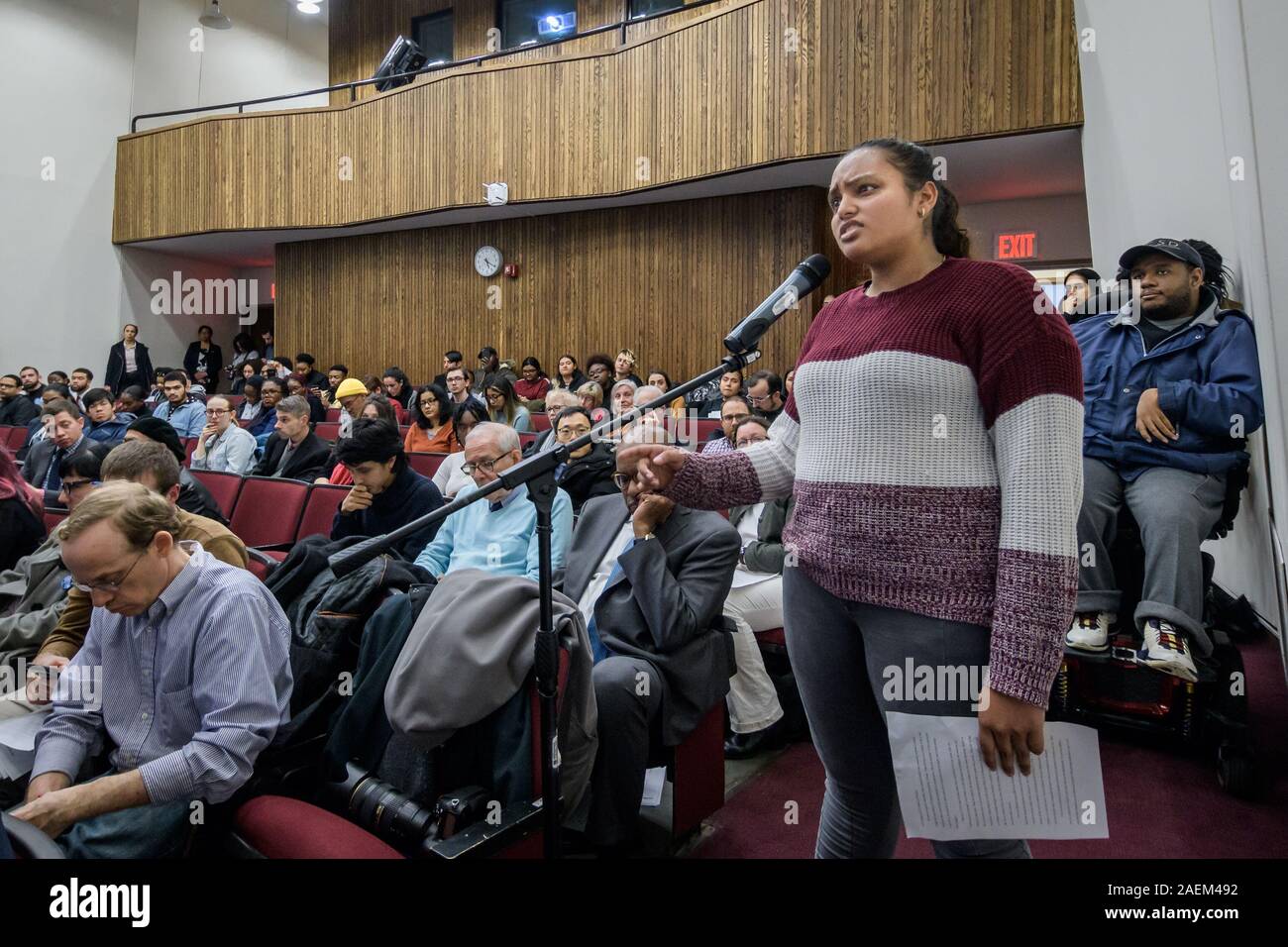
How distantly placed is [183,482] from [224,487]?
0.90 metres

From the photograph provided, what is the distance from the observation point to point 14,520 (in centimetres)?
266

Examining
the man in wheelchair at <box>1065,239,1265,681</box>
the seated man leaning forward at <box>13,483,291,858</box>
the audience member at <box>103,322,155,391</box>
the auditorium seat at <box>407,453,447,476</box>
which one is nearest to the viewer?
the seated man leaning forward at <box>13,483,291,858</box>

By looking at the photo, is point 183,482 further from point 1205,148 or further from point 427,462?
point 1205,148

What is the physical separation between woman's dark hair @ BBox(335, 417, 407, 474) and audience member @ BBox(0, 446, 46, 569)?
105 centimetres

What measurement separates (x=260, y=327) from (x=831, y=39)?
911 cm

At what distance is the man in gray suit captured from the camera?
175 centimetres

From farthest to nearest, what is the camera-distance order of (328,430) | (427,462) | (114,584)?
(328,430), (427,462), (114,584)

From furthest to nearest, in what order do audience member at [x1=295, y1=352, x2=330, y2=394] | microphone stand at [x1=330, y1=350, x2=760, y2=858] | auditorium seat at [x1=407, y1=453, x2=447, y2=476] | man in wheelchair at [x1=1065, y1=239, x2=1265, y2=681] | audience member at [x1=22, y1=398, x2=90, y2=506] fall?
audience member at [x1=295, y1=352, x2=330, y2=394]
auditorium seat at [x1=407, y1=453, x2=447, y2=476]
audience member at [x1=22, y1=398, x2=90, y2=506]
man in wheelchair at [x1=1065, y1=239, x2=1265, y2=681]
microphone stand at [x1=330, y1=350, x2=760, y2=858]

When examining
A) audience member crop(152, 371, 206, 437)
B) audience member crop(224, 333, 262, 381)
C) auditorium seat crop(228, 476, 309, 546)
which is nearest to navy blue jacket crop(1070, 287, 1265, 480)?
auditorium seat crop(228, 476, 309, 546)

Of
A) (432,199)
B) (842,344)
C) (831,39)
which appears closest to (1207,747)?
(842,344)

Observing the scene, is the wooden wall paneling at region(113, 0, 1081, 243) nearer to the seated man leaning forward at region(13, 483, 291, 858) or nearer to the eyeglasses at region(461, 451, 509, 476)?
the eyeglasses at region(461, 451, 509, 476)

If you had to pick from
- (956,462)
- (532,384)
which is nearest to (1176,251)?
(956,462)

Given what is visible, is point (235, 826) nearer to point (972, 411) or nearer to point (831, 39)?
point (972, 411)

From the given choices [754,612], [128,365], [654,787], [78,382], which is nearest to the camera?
[654,787]
